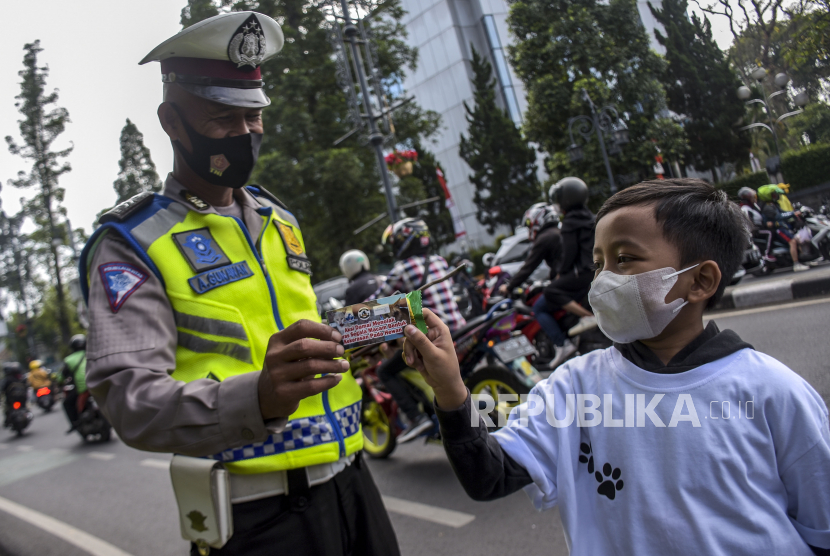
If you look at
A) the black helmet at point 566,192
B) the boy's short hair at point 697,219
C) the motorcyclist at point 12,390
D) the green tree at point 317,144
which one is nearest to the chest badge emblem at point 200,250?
the boy's short hair at point 697,219

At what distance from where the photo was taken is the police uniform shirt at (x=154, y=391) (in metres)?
1.10

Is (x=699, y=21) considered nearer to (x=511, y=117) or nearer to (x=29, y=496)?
(x=511, y=117)

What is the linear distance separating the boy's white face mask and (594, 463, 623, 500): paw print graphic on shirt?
10.2 inches

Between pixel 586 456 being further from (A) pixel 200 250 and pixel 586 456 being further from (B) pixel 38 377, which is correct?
(B) pixel 38 377

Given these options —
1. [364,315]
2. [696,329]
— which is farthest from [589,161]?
[364,315]

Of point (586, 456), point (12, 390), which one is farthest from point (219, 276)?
point (12, 390)

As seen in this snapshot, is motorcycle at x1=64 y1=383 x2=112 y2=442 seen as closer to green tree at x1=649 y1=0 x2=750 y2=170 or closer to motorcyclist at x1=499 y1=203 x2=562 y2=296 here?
motorcyclist at x1=499 y1=203 x2=562 y2=296

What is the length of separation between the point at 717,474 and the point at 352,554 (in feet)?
2.92

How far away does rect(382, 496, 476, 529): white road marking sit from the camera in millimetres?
3420

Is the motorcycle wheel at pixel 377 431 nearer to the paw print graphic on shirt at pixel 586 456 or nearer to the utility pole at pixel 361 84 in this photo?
the paw print graphic on shirt at pixel 586 456

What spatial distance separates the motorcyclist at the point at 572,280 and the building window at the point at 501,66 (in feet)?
4.90

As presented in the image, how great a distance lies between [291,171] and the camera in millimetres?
17578

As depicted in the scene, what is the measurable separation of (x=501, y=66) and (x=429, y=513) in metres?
2.81

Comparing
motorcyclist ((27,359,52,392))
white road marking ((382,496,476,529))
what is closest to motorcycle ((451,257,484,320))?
white road marking ((382,496,476,529))
